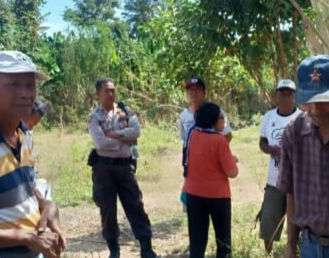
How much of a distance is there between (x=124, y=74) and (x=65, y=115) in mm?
2273

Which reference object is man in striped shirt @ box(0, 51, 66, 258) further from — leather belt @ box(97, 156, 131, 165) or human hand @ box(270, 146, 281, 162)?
leather belt @ box(97, 156, 131, 165)

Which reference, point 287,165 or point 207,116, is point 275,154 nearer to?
point 207,116

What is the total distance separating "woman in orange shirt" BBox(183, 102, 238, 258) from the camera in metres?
4.77

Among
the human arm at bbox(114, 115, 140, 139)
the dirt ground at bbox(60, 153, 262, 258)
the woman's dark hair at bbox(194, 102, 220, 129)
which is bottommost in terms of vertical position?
the dirt ground at bbox(60, 153, 262, 258)

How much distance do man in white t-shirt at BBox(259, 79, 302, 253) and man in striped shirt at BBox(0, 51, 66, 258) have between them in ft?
8.48

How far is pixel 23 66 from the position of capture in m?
2.60

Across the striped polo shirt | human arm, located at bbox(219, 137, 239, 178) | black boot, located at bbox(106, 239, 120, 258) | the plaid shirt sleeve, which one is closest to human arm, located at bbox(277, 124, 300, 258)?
the plaid shirt sleeve

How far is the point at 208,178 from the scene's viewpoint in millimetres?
4848

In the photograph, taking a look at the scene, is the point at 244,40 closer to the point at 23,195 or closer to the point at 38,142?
the point at 23,195

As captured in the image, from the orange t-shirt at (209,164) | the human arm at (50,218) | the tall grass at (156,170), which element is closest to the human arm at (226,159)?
the orange t-shirt at (209,164)

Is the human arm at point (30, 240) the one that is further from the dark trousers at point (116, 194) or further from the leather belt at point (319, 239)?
the dark trousers at point (116, 194)

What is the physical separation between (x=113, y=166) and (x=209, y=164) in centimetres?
109

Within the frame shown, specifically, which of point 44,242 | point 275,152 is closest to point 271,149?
point 275,152

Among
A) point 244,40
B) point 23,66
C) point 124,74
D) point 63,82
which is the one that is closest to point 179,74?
point 244,40
